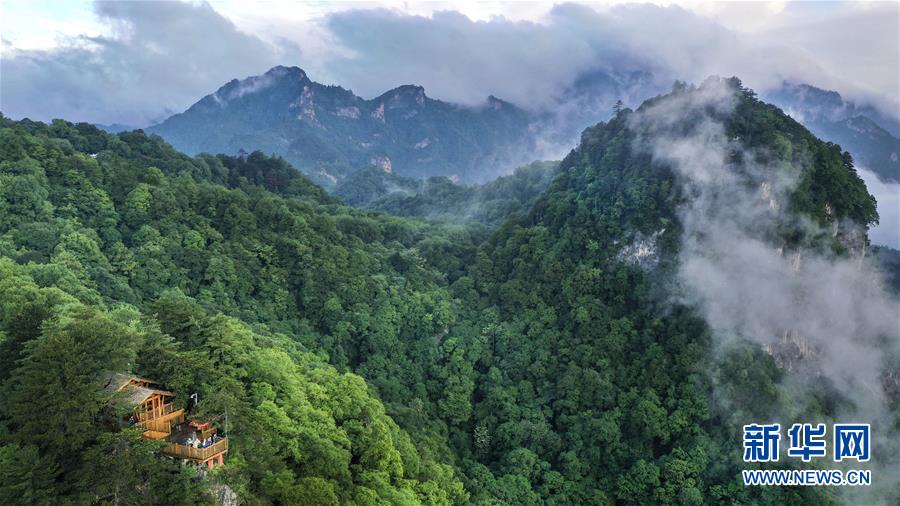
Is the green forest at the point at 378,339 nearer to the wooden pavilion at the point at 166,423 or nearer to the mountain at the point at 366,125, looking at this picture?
the wooden pavilion at the point at 166,423

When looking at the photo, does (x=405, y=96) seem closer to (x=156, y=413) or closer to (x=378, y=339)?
(x=378, y=339)

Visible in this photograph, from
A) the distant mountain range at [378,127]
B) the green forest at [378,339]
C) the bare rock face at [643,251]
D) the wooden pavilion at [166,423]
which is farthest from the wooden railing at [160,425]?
the distant mountain range at [378,127]

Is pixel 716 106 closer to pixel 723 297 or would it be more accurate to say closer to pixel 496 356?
pixel 723 297

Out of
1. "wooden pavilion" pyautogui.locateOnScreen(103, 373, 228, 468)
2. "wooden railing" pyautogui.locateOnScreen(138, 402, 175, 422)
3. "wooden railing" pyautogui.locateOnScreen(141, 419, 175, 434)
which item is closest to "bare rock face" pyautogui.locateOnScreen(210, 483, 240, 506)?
"wooden pavilion" pyautogui.locateOnScreen(103, 373, 228, 468)

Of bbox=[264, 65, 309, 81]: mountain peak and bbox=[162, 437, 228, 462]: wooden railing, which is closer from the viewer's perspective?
bbox=[162, 437, 228, 462]: wooden railing

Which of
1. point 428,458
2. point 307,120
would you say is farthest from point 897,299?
point 307,120

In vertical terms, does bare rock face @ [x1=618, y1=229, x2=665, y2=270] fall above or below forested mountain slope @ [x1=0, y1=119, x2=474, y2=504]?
above

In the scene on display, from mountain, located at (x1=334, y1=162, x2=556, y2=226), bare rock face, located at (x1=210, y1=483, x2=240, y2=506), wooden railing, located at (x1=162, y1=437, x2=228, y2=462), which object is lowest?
bare rock face, located at (x1=210, y1=483, x2=240, y2=506)

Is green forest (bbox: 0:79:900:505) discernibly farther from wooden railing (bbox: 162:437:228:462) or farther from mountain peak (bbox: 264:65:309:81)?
mountain peak (bbox: 264:65:309:81)
